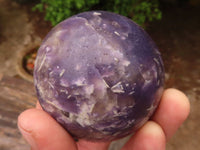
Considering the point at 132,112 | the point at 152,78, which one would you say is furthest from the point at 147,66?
the point at 132,112

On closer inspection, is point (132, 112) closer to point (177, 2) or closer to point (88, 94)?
point (88, 94)

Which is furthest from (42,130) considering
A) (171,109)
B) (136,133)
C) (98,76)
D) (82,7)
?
(82,7)

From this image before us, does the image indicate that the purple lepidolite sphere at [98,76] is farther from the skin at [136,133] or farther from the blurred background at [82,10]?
the blurred background at [82,10]

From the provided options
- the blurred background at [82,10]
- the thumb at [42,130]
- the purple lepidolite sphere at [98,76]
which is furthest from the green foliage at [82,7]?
the thumb at [42,130]

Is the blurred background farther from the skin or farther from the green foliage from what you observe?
the skin

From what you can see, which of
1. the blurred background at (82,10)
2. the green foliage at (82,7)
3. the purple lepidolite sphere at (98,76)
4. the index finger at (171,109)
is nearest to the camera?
the purple lepidolite sphere at (98,76)

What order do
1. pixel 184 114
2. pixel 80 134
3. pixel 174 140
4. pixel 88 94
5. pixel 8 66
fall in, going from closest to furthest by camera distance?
pixel 88 94 → pixel 80 134 → pixel 184 114 → pixel 174 140 → pixel 8 66
